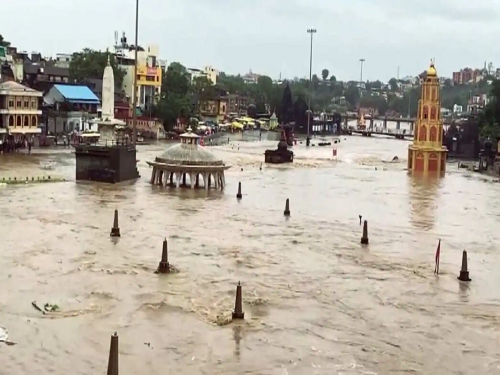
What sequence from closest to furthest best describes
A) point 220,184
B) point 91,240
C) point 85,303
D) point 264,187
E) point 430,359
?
point 430,359
point 85,303
point 91,240
point 220,184
point 264,187

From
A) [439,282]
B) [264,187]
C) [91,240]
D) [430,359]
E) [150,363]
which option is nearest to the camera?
[150,363]

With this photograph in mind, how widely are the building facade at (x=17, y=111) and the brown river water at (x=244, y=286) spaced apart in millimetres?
26151

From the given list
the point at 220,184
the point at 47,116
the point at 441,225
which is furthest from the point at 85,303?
the point at 47,116

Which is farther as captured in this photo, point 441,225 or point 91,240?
point 441,225

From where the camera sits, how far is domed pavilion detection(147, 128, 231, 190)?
4222cm

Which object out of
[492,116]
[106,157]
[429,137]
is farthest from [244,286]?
[492,116]

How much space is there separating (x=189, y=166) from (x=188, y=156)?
2.50 feet

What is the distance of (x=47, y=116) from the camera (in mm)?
78938

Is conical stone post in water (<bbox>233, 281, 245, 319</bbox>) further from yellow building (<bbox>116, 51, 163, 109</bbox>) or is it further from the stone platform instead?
yellow building (<bbox>116, 51, 163, 109</bbox>)

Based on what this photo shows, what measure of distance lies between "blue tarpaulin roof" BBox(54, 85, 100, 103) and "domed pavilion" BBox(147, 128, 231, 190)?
4142 cm

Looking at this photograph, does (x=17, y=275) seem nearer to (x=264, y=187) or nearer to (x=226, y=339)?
(x=226, y=339)

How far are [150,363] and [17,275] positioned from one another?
7.51m

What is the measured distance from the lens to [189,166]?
138 feet

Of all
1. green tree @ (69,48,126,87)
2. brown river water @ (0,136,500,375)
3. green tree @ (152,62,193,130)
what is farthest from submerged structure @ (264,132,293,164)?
green tree @ (69,48,126,87)
